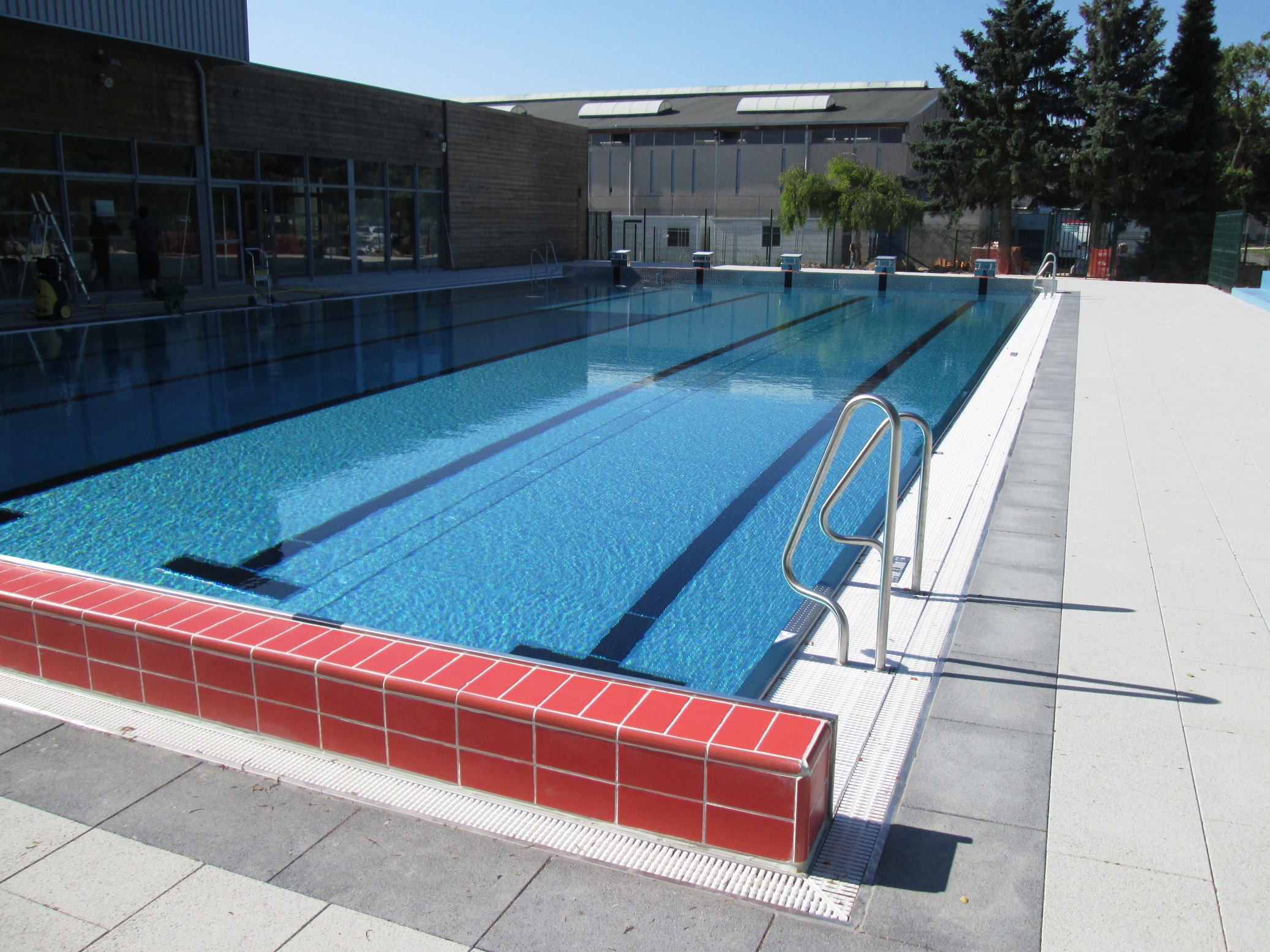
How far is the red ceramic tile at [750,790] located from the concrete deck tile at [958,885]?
0.26 meters

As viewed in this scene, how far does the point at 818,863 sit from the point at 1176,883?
74 cm

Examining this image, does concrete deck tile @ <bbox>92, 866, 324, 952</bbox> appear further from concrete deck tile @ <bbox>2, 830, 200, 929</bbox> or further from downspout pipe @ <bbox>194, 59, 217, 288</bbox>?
downspout pipe @ <bbox>194, 59, 217, 288</bbox>

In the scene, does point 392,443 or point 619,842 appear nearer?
point 619,842

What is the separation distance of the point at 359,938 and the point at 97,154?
51.5 feet

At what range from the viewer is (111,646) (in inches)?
108

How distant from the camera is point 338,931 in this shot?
76.5 inches

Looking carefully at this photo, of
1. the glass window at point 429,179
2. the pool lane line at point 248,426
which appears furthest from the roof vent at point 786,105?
the pool lane line at point 248,426

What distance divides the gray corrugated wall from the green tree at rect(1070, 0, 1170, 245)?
21.4m

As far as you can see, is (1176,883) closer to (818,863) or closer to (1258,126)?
(818,863)

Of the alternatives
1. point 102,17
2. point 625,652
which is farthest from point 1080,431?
point 102,17

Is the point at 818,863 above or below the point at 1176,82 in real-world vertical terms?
below

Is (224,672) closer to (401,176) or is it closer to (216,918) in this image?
(216,918)

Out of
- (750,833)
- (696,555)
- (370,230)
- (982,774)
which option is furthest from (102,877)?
(370,230)

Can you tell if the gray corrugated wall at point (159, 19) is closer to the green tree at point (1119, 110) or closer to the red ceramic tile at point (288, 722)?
the red ceramic tile at point (288, 722)
